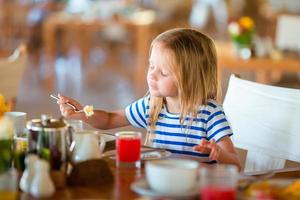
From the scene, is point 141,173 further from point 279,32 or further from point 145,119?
point 279,32

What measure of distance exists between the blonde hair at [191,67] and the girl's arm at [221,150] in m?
0.15

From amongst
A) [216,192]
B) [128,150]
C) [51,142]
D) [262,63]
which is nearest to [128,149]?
[128,150]

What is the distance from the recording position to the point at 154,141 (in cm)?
237

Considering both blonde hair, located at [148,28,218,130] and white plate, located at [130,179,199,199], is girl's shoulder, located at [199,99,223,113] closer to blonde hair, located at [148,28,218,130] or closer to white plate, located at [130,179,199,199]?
blonde hair, located at [148,28,218,130]

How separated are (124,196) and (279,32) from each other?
558 centimetres

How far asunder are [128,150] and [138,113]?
0.53 metres

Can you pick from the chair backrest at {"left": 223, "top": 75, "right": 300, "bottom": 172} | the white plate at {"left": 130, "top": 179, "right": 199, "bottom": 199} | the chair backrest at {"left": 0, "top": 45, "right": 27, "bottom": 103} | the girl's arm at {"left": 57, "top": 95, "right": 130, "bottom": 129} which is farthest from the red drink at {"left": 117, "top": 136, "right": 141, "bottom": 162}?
the chair backrest at {"left": 0, "top": 45, "right": 27, "bottom": 103}

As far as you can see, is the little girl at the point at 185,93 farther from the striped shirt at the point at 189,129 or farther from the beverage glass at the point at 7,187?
the beverage glass at the point at 7,187

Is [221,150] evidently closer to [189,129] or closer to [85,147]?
[189,129]

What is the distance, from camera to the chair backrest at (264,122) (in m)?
2.44

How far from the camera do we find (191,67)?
229 cm

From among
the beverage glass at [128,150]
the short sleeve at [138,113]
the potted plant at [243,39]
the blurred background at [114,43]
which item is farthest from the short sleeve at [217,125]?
the potted plant at [243,39]

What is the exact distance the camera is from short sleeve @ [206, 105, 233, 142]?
2246mm

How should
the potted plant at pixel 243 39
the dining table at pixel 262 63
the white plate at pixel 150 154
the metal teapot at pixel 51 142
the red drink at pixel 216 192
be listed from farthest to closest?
the potted plant at pixel 243 39, the dining table at pixel 262 63, the white plate at pixel 150 154, the metal teapot at pixel 51 142, the red drink at pixel 216 192
